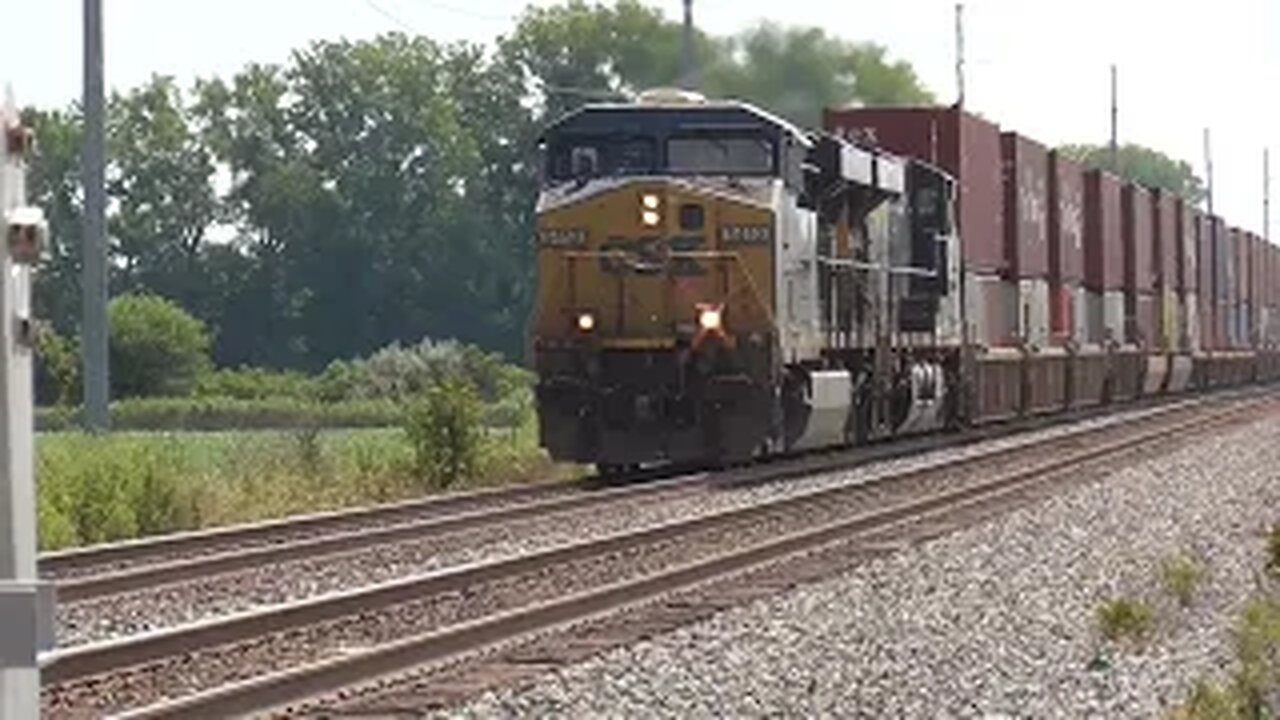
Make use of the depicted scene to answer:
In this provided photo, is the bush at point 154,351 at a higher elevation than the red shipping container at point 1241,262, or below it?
below

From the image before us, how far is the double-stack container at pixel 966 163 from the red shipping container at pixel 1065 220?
448cm

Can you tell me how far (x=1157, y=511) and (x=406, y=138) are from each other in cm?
8062

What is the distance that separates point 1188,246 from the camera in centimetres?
5038

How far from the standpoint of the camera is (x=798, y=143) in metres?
21.9

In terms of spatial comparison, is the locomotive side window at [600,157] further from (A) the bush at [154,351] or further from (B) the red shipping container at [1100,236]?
(A) the bush at [154,351]

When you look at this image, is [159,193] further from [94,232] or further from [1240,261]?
[94,232]

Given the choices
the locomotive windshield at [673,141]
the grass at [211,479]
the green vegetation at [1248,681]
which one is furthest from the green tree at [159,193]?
the green vegetation at [1248,681]

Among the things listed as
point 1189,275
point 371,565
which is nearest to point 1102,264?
point 1189,275

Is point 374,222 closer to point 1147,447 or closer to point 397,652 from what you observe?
point 1147,447

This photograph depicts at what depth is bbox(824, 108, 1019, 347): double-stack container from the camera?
3023 cm

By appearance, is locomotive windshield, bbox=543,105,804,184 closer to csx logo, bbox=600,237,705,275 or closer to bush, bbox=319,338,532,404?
csx logo, bbox=600,237,705,275

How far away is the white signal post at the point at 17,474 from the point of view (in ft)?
11.1

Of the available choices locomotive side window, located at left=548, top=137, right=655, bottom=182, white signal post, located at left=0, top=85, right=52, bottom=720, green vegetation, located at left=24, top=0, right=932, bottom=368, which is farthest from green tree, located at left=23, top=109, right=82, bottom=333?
white signal post, located at left=0, top=85, right=52, bottom=720

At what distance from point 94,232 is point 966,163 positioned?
1400 centimetres
